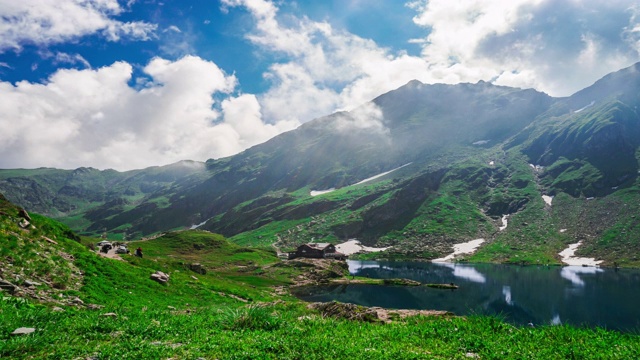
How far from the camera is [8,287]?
65.3 feet

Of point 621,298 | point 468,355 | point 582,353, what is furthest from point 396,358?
point 621,298

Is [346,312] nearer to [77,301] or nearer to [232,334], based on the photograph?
[232,334]

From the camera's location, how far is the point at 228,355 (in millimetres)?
11539

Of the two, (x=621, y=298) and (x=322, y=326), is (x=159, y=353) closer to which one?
(x=322, y=326)

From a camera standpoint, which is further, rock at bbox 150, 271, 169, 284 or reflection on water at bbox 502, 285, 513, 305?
reflection on water at bbox 502, 285, 513, 305

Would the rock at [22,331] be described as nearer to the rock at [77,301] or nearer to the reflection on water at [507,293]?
the rock at [77,301]

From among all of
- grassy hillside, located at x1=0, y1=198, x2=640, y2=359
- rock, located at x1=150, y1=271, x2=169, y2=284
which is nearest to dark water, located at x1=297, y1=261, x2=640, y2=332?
rock, located at x1=150, y1=271, x2=169, y2=284

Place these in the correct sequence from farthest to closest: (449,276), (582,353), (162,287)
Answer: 1. (449,276)
2. (162,287)
3. (582,353)

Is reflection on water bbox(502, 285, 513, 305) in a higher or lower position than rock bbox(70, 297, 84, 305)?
lower

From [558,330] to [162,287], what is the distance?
35.8 m

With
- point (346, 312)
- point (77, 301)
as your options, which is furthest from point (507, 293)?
point (77, 301)

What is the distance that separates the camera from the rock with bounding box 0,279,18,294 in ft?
64.6

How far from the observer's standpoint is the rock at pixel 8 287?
1969 centimetres

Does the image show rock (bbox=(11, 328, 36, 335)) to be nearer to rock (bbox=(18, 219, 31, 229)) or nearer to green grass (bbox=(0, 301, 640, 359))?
green grass (bbox=(0, 301, 640, 359))
